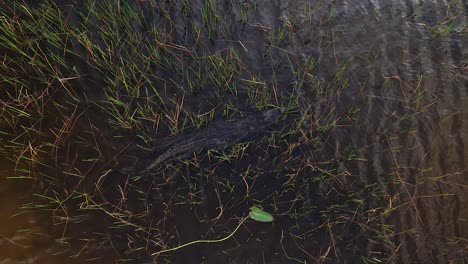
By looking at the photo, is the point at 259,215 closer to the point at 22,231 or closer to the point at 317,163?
the point at 317,163

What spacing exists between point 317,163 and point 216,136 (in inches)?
38.0

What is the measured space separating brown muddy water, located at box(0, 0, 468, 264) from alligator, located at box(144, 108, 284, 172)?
0.32ft

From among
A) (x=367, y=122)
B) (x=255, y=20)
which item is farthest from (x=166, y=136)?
(x=367, y=122)

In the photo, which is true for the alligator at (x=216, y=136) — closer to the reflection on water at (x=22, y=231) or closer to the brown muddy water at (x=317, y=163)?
the brown muddy water at (x=317, y=163)

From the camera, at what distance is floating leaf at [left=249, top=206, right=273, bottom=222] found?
3.17 meters

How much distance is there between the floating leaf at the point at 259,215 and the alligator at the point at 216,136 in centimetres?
66

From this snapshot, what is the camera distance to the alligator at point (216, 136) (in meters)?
3.37

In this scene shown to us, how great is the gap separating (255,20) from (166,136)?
1.64 meters

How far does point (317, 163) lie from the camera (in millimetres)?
3537

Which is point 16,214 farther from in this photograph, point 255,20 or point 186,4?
point 255,20

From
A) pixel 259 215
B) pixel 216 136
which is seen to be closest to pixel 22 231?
pixel 216 136

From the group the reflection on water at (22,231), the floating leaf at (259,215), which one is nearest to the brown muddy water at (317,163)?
the reflection on water at (22,231)

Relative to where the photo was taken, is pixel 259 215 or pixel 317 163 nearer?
pixel 259 215

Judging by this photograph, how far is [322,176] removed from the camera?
3.44 metres
